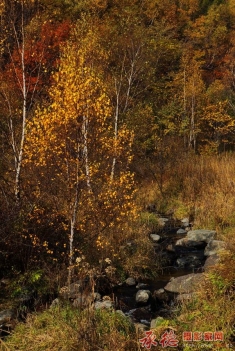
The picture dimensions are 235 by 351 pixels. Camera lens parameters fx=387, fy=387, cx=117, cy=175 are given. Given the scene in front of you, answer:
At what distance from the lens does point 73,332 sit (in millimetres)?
5219

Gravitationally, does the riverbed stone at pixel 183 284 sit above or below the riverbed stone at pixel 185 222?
above

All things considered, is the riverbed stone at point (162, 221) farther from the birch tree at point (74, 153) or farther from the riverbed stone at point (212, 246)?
the birch tree at point (74, 153)

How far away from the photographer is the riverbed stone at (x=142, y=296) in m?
8.07

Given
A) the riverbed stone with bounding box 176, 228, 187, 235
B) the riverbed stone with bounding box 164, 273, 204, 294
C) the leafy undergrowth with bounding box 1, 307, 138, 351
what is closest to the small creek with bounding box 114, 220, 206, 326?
the riverbed stone with bounding box 176, 228, 187, 235

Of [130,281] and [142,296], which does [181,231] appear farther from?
[142,296]

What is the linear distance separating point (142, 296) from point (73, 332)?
125 inches

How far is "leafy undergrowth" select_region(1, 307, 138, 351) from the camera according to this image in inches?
198

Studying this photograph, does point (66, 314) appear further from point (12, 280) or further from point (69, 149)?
point (69, 149)

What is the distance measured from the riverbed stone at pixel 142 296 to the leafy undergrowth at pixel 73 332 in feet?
6.09

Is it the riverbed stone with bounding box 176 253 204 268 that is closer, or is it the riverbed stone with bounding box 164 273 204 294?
the riverbed stone with bounding box 164 273 204 294

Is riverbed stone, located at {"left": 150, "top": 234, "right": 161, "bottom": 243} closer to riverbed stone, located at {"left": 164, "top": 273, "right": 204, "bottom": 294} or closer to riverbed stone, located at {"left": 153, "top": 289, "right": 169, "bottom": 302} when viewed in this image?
riverbed stone, located at {"left": 164, "top": 273, "right": 204, "bottom": 294}

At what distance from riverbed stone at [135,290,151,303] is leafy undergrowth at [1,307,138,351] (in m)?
1.86

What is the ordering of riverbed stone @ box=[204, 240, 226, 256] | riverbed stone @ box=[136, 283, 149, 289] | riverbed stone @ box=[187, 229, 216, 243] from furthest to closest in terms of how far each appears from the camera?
1. riverbed stone @ box=[187, 229, 216, 243]
2. riverbed stone @ box=[204, 240, 226, 256]
3. riverbed stone @ box=[136, 283, 149, 289]

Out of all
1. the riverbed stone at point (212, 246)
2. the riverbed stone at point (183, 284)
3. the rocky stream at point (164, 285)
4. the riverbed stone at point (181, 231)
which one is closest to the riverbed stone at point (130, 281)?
the rocky stream at point (164, 285)
